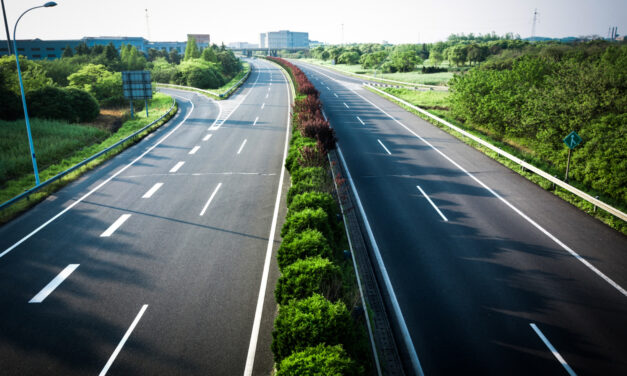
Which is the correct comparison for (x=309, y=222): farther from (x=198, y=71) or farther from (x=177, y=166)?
(x=198, y=71)

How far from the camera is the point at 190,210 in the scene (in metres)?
14.1

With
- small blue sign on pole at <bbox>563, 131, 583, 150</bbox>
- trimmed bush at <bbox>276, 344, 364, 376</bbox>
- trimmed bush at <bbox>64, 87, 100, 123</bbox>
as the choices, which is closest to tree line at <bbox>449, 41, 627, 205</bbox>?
small blue sign on pole at <bbox>563, 131, 583, 150</bbox>

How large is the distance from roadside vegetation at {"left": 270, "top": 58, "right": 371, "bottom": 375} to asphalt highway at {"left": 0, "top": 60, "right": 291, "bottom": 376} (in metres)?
1.34

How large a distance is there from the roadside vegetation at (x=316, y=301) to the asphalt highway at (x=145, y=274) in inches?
52.8

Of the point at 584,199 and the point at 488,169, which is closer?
the point at 584,199

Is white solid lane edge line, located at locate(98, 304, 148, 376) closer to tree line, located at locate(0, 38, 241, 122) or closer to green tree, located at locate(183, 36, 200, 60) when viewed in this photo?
tree line, located at locate(0, 38, 241, 122)

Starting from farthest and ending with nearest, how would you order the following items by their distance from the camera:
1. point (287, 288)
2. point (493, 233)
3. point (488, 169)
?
point (488, 169)
point (493, 233)
point (287, 288)

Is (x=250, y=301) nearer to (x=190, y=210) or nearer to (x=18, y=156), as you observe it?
(x=190, y=210)

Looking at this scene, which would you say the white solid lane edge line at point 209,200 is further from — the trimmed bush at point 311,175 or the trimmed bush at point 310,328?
the trimmed bush at point 310,328

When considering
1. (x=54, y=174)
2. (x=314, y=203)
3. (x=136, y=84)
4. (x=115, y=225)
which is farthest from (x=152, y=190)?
(x=136, y=84)

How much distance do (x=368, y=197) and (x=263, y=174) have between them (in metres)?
5.88

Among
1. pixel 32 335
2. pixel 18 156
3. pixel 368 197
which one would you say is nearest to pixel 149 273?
pixel 32 335

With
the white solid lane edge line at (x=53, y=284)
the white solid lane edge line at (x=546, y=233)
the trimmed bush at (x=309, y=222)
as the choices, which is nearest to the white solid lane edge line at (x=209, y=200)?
the white solid lane edge line at (x=53, y=284)

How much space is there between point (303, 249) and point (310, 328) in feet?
8.53
